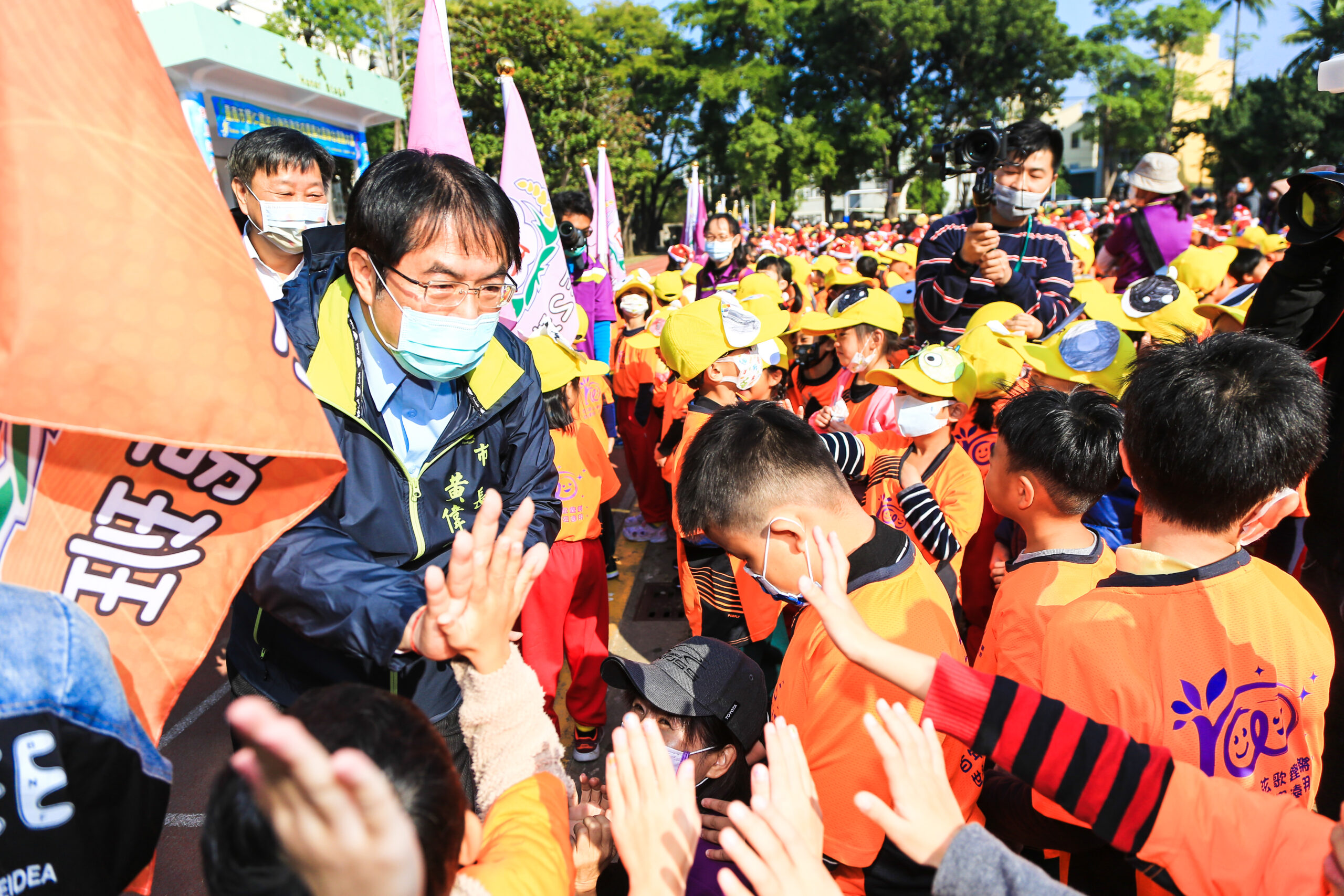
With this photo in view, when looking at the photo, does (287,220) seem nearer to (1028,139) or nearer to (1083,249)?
(1028,139)

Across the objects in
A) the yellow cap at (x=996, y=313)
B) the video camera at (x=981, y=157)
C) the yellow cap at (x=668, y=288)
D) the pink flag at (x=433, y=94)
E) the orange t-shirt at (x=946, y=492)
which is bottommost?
the orange t-shirt at (x=946, y=492)

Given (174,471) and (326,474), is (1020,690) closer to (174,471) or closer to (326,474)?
(326,474)

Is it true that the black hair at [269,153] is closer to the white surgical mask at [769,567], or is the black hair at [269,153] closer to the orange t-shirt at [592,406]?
the orange t-shirt at [592,406]

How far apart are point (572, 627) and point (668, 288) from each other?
14.4 ft

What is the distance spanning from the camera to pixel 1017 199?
3340mm

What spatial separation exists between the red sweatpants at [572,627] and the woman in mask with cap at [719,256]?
158 inches

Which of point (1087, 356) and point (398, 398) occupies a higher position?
point (398, 398)

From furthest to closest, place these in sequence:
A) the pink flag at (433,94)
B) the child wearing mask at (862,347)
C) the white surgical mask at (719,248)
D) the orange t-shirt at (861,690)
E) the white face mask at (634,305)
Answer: the white surgical mask at (719,248) < the white face mask at (634,305) < the child wearing mask at (862,347) < the pink flag at (433,94) < the orange t-shirt at (861,690)

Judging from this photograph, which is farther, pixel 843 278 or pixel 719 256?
pixel 719 256

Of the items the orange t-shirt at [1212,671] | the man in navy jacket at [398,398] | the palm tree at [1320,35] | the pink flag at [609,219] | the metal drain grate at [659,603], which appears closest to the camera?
the orange t-shirt at [1212,671]

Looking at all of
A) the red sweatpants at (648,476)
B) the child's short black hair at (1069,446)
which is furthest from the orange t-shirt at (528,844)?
the red sweatpants at (648,476)

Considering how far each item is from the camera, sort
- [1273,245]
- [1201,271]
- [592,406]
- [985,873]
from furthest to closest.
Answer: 1. [1273,245]
2. [1201,271]
3. [592,406]
4. [985,873]

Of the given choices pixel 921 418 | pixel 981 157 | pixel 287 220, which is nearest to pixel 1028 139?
pixel 981 157

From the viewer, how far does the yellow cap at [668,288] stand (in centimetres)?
705
